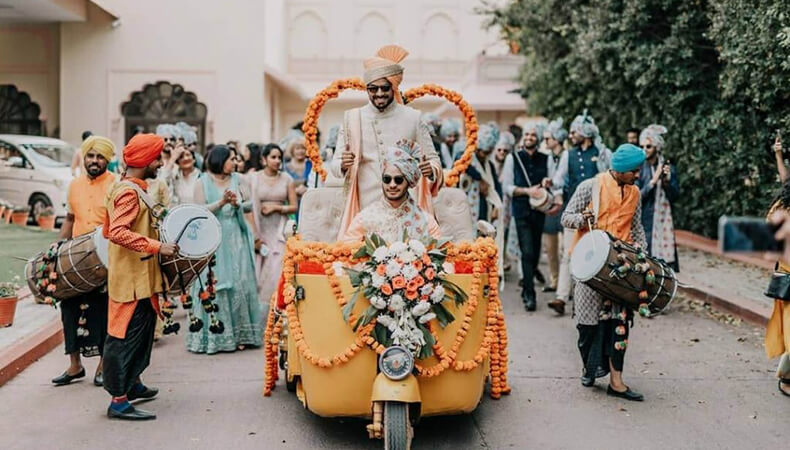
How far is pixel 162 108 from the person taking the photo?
22938 mm

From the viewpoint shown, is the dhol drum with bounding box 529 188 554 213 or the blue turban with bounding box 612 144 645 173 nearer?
the blue turban with bounding box 612 144 645 173

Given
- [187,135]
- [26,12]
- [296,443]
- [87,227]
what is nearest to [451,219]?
[296,443]

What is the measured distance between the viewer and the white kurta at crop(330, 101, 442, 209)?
22.4 feet

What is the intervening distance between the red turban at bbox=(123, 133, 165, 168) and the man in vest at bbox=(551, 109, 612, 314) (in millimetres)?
5654

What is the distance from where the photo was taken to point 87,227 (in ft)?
23.9

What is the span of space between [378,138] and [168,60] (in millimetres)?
16753

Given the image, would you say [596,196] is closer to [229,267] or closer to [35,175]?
[229,267]

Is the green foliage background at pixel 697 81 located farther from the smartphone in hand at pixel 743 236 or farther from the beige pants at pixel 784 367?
the smartphone in hand at pixel 743 236

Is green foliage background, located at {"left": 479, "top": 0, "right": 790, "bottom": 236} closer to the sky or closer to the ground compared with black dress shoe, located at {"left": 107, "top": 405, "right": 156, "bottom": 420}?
closer to the sky

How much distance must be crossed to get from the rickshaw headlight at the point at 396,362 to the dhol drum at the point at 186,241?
5.99 ft

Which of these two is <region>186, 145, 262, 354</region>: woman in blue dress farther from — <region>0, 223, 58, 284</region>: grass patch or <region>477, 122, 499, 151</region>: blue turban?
<region>477, 122, 499, 151</region>: blue turban

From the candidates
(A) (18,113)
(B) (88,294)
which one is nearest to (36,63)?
(A) (18,113)

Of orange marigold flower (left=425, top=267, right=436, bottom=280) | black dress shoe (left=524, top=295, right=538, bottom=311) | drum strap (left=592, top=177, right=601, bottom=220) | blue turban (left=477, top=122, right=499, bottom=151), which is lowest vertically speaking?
black dress shoe (left=524, top=295, right=538, bottom=311)

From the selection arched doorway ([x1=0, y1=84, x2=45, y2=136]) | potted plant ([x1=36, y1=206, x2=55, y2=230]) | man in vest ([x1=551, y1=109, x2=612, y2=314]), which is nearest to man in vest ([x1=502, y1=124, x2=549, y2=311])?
man in vest ([x1=551, y1=109, x2=612, y2=314])
